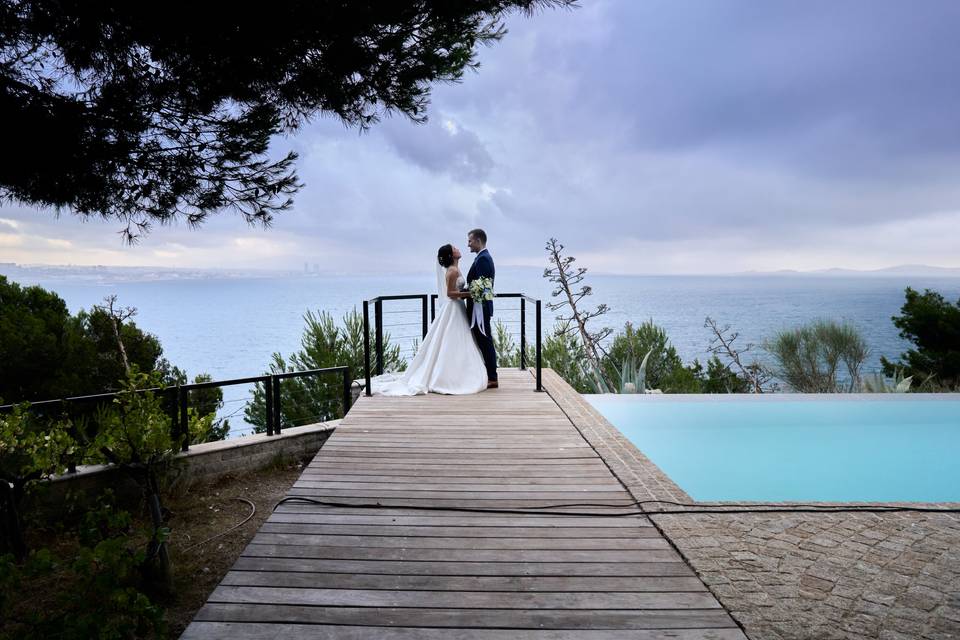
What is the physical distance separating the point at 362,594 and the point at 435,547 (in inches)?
19.4

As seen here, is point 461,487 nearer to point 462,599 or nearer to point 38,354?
point 462,599

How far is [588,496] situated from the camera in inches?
132

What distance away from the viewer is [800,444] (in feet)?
21.6

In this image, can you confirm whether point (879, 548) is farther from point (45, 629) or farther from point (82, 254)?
point (82, 254)

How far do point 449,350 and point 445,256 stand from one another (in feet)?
3.46

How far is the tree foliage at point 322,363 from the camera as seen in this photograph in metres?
10.6

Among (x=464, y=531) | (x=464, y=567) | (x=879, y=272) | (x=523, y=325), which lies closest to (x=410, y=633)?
(x=464, y=567)

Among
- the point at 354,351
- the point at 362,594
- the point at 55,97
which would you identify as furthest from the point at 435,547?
the point at 354,351

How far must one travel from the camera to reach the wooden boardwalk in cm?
205

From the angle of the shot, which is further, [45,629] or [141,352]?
[141,352]

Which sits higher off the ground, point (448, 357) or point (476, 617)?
point (448, 357)

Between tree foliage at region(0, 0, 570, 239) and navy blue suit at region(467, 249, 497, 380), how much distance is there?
2.96 m

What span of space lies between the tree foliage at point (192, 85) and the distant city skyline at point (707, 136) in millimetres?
197

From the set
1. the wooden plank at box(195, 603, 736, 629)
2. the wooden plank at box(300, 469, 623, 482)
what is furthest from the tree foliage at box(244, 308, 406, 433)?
the wooden plank at box(195, 603, 736, 629)
